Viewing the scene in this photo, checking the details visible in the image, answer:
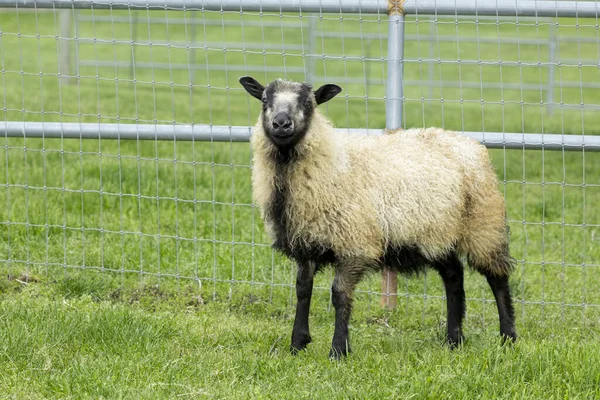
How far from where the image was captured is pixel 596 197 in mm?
10492

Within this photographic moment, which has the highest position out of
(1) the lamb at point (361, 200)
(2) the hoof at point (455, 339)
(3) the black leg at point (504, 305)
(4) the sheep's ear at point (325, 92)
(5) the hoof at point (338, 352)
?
(4) the sheep's ear at point (325, 92)

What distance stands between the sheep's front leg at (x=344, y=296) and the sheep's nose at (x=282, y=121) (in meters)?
0.92

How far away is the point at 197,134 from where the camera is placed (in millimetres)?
6570

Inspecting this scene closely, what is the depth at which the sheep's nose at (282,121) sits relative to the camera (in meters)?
5.45

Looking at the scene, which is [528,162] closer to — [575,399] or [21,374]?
[575,399]

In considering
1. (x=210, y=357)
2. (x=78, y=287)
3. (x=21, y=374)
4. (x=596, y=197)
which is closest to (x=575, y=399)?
(x=210, y=357)

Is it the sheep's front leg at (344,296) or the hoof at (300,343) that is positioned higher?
the sheep's front leg at (344,296)

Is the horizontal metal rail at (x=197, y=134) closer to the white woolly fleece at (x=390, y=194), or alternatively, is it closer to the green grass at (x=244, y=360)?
the white woolly fleece at (x=390, y=194)

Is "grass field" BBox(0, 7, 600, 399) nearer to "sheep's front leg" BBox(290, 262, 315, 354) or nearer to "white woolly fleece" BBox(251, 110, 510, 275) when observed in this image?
"sheep's front leg" BBox(290, 262, 315, 354)

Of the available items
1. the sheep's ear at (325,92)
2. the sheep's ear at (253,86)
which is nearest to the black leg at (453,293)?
the sheep's ear at (325,92)

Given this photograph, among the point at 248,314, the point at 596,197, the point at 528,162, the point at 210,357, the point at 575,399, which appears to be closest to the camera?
the point at 575,399

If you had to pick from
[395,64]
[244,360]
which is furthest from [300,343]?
[395,64]

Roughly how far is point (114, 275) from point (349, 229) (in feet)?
7.80

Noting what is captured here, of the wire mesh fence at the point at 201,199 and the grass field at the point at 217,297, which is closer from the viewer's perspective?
the grass field at the point at 217,297
